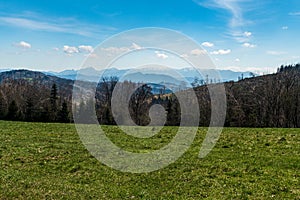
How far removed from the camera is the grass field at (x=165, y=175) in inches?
466

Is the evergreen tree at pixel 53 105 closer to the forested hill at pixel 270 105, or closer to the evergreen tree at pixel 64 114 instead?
the evergreen tree at pixel 64 114

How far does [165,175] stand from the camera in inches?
562

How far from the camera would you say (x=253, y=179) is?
509 inches

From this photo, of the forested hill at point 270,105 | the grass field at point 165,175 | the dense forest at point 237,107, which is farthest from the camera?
the forested hill at point 270,105

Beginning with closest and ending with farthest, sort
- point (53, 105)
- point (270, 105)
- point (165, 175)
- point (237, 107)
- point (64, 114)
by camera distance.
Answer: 1. point (165, 175)
2. point (237, 107)
3. point (270, 105)
4. point (64, 114)
5. point (53, 105)

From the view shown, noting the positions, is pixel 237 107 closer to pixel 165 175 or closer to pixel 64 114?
pixel 64 114

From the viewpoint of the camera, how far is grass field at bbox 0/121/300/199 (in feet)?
38.8

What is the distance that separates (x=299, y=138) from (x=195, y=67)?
14.8 meters

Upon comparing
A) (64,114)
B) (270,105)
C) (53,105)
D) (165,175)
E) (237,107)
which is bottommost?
(165,175)

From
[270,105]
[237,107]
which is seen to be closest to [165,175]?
[237,107]

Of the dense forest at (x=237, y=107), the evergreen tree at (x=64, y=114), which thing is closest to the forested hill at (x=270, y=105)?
the dense forest at (x=237, y=107)

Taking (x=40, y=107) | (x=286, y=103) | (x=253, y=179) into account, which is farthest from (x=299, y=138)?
(x=40, y=107)

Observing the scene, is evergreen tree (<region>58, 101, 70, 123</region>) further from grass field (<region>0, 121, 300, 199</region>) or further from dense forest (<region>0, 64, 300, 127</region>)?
grass field (<region>0, 121, 300, 199</region>)

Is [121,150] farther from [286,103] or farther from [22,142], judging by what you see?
[286,103]
